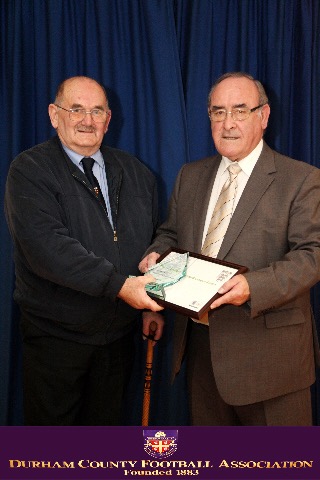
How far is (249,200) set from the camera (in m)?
1.84

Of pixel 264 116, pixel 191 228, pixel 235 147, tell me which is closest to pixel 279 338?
pixel 191 228

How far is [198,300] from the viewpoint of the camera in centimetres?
163

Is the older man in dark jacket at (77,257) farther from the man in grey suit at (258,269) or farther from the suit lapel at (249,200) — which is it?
the suit lapel at (249,200)

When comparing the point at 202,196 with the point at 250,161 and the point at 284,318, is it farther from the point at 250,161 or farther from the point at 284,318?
the point at 284,318

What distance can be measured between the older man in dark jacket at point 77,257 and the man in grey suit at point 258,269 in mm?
249

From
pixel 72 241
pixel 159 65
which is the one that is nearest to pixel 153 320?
pixel 72 241

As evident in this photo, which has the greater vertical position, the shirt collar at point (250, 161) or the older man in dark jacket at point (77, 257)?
the shirt collar at point (250, 161)

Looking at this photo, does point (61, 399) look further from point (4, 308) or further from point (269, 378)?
point (269, 378)

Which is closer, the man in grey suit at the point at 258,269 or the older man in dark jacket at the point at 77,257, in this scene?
the man in grey suit at the point at 258,269

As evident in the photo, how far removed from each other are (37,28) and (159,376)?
2.12 m

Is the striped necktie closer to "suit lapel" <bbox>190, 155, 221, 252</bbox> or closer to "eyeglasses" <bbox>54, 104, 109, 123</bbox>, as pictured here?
"suit lapel" <bbox>190, 155, 221, 252</bbox>

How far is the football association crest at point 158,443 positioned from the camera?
108cm

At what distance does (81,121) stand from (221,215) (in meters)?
0.77

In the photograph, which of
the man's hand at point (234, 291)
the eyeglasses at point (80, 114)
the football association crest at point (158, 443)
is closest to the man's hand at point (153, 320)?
the man's hand at point (234, 291)
